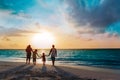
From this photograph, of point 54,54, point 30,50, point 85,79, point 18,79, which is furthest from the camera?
point 30,50

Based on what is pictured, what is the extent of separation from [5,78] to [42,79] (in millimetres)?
2343

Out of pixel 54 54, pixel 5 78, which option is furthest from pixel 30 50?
pixel 5 78

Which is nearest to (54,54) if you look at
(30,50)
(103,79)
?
(30,50)

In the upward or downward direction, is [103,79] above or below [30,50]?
below

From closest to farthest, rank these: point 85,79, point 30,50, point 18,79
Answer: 1. point 18,79
2. point 85,79
3. point 30,50

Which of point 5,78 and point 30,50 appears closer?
point 5,78

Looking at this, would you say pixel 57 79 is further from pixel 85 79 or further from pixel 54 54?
pixel 54 54

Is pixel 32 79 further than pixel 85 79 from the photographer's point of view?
No

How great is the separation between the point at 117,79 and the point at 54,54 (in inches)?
400

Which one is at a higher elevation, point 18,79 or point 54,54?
point 54,54

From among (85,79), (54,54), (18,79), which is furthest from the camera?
(54,54)

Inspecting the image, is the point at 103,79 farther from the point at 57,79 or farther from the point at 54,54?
the point at 54,54

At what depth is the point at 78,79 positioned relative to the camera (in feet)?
48.8

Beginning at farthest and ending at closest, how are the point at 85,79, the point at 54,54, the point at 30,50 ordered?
the point at 30,50, the point at 54,54, the point at 85,79
